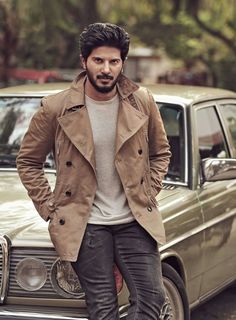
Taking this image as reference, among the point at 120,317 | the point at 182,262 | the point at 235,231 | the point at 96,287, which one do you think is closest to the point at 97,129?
the point at 96,287

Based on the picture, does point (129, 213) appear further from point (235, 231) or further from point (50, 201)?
point (235, 231)

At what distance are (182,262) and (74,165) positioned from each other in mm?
1416

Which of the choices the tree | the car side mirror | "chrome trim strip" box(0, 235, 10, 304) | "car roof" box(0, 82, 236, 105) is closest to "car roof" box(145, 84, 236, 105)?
"car roof" box(0, 82, 236, 105)

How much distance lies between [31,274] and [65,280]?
0.63ft

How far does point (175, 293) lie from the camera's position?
15.9 ft

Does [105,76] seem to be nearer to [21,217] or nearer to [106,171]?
[106,171]

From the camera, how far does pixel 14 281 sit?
4.30 metres

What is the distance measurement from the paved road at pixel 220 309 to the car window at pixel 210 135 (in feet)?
4.00

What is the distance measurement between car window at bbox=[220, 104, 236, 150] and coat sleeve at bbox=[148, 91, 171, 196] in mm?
2126

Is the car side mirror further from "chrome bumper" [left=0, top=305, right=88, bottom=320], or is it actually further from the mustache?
the mustache

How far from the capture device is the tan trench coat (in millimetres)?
3848

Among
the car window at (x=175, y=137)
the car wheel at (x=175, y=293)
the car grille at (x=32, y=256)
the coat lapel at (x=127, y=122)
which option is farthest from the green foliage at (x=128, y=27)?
the coat lapel at (x=127, y=122)

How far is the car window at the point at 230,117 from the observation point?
20.5 ft

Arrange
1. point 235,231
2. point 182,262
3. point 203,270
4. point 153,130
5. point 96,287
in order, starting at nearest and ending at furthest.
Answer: point 96,287, point 153,130, point 182,262, point 203,270, point 235,231
